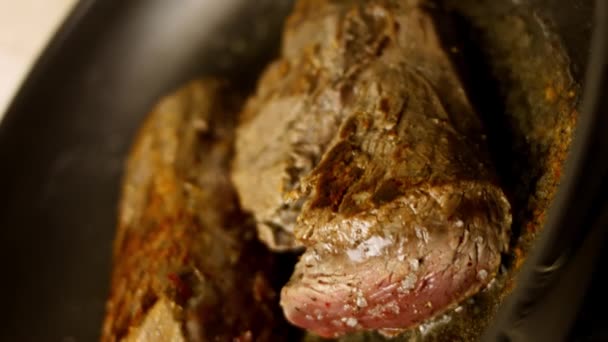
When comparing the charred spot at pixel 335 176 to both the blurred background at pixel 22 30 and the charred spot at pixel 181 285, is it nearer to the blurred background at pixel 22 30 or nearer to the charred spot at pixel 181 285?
the charred spot at pixel 181 285

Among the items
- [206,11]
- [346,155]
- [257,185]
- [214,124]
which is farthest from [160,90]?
[346,155]

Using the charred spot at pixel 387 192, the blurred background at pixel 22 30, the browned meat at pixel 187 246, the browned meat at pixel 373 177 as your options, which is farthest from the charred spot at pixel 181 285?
the blurred background at pixel 22 30

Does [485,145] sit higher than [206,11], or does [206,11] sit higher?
[485,145]

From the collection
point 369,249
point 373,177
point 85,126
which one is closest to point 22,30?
point 85,126

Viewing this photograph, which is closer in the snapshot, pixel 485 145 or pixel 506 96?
pixel 485 145

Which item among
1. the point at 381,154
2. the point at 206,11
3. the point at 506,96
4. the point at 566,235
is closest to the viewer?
the point at 566,235

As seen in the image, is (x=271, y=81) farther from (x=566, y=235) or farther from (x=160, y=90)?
(x=566, y=235)

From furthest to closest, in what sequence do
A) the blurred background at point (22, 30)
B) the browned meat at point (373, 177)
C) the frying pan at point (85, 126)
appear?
the blurred background at point (22, 30), the frying pan at point (85, 126), the browned meat at point (373, 177)

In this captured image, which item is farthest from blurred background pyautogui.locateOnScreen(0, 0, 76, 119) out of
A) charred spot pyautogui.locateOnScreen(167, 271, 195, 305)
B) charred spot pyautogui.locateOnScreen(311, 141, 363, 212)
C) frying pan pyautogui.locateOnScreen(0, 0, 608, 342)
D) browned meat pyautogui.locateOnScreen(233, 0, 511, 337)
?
charred spot pyautogui.locateOnScreen(311, 141, 363, 212)
